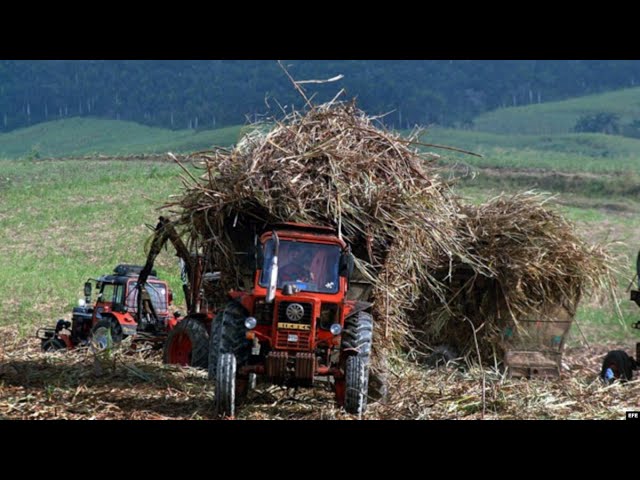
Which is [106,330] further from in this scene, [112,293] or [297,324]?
[297,324]

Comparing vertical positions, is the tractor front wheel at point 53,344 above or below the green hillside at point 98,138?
below

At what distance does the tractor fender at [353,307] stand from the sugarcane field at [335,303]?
40 millimetres

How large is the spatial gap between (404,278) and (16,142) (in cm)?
9950

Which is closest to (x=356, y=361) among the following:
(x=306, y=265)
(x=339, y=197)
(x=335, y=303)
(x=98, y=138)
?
(x=335, y=303)

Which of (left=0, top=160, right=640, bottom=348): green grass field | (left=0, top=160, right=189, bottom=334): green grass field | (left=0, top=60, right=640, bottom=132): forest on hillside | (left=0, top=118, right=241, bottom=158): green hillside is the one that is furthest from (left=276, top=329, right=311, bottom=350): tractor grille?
(left=0, top=60, right=640, bottom=132): forest on hillside

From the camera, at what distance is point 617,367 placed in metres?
16.5

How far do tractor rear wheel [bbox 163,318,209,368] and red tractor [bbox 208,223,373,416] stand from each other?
3.78m

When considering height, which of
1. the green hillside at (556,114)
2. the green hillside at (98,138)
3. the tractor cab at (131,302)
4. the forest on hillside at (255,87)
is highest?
the forest on hillside at (255,87)

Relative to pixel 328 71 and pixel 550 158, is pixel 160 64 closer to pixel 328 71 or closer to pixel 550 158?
pixel 328 71

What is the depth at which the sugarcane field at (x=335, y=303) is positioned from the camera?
36.7 ft

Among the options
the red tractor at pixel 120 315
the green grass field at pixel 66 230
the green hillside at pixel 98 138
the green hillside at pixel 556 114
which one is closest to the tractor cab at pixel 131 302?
the red tractor at pixel 120 315

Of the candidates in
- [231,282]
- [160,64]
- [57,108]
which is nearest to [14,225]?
[231,282]

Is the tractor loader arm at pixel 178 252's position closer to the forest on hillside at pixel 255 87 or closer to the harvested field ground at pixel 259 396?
the harvested field ground at pixel 259 396

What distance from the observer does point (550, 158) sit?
82.5 m
